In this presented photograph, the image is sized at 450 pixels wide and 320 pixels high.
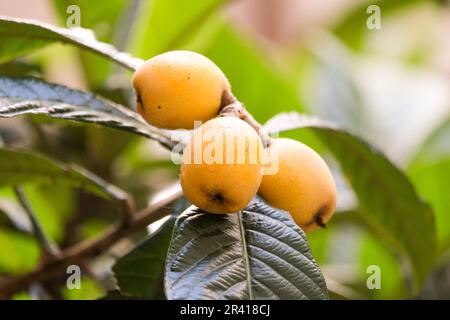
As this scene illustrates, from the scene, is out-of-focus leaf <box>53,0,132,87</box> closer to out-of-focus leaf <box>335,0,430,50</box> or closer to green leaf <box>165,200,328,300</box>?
green leaf <box>165,200,328,300</box>

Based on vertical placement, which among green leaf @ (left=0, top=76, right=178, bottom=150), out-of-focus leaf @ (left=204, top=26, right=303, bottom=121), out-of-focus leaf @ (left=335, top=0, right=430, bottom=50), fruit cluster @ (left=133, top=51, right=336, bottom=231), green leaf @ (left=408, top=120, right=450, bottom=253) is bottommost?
fruit cluster @ (left=133, top=51, right=336, bottom=231)

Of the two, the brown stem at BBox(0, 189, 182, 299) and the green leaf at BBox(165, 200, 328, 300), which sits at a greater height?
the brown stem at BBox(0, 189, 182, 299)

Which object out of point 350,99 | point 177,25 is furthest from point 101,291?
point 350,99

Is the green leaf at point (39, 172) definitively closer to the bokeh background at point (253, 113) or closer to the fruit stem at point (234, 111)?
the bokeh background at point (253, 113)

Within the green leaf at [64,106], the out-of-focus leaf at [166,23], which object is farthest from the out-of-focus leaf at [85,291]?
the out-of-focus leaf at [166,23]

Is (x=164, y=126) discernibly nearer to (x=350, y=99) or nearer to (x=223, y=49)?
(x=223, y=49)

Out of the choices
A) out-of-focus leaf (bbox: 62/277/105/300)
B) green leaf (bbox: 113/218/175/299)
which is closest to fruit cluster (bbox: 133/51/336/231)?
green leaf (bbox: 113/218/175/299)
